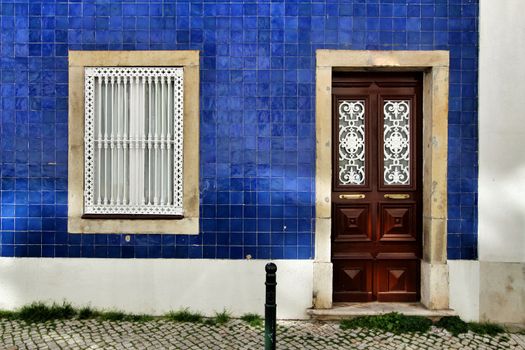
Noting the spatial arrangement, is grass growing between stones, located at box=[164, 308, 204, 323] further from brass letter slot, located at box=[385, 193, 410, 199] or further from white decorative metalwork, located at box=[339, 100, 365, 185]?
brass letter slot, located at box=[385, 193, 410, 199]

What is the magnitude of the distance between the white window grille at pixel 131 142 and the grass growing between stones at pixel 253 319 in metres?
1.45

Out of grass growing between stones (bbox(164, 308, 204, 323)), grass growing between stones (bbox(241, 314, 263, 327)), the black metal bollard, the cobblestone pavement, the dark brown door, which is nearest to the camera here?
the black metal bollard

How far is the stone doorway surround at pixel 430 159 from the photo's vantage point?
525 centimetres

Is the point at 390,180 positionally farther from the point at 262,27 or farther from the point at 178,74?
the point at 178,74

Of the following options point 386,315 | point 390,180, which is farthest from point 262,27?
point 386,315

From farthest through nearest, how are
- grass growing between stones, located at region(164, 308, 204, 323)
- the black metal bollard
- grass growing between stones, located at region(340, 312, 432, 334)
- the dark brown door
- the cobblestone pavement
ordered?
the dark brown door < grass growing between stones, located at region(164, 308, 204, 323) < grass growing between stones, located at region(340, 312, 432, 334) < the cobblestone pavement < the black metal bollard

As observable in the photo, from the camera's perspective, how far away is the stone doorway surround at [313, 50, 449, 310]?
5250 millimetres

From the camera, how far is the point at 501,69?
17.2 ft

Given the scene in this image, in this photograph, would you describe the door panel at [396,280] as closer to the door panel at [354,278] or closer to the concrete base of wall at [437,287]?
the door panel at [354,278]

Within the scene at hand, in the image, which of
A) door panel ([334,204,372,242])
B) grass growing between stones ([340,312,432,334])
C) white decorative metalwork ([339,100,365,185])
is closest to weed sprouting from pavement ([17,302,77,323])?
grass growing between stones ([340,312,432,334])

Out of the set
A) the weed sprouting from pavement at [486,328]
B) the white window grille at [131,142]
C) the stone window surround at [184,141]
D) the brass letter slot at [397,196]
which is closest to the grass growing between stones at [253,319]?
the stone window surround at [184,141]

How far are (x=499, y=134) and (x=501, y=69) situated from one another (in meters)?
0.75

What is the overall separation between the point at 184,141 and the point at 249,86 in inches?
39.1

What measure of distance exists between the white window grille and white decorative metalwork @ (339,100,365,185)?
197 cm
